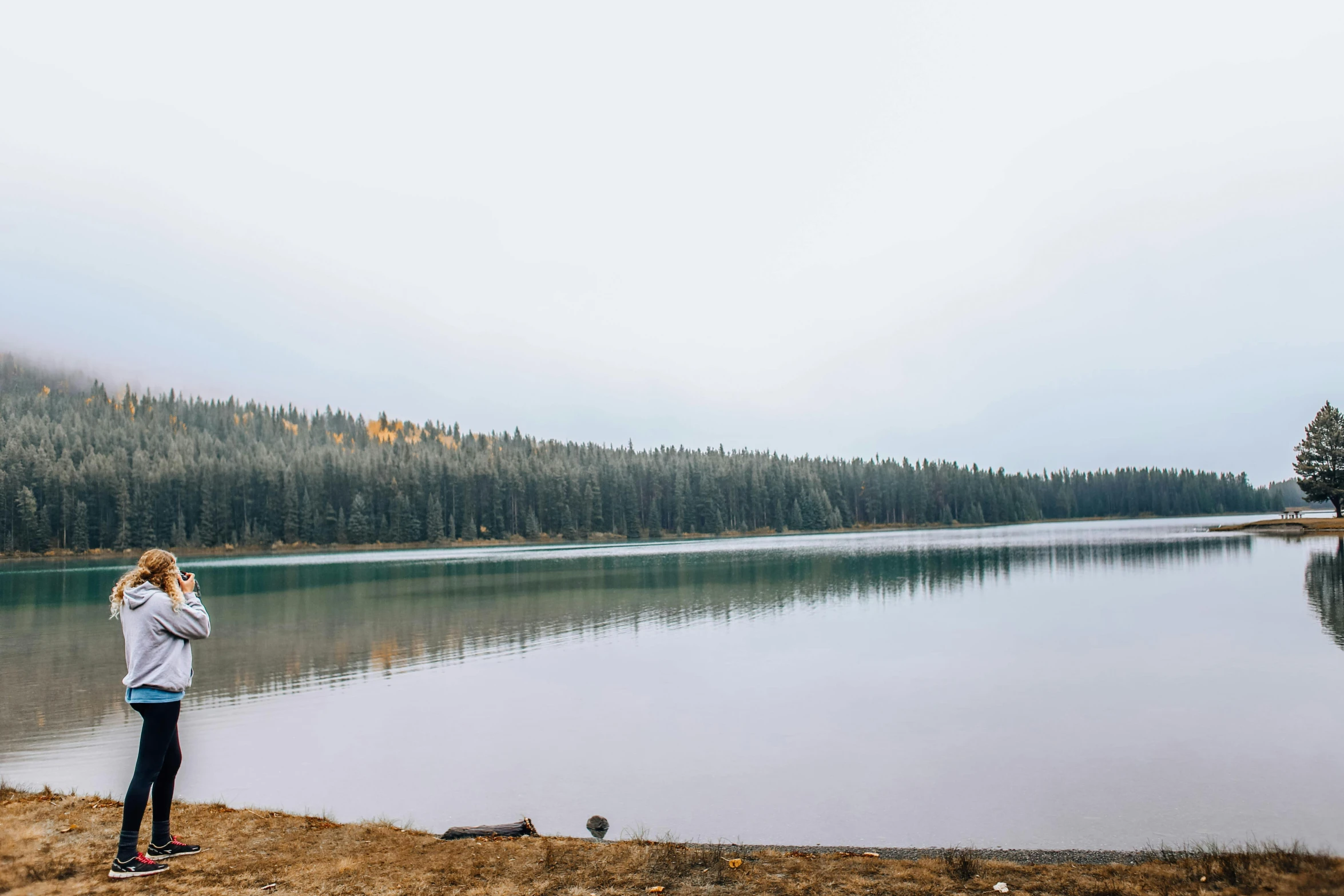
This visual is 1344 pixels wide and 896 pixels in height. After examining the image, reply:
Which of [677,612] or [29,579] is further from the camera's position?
[29,579]

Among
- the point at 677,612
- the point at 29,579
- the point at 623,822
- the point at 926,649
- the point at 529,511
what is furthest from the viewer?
the point at 529,511

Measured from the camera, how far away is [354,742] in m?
14.3

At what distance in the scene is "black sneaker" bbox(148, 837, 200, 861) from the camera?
7.36 metres

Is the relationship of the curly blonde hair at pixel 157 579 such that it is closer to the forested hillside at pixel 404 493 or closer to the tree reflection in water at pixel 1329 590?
the tree reflection in water at pixel 1329 590

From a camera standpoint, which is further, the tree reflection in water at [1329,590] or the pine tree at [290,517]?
the pine tree at [290,517]

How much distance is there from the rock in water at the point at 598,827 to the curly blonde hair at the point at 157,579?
5122mm

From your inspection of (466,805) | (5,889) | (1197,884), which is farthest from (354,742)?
(1197,884)

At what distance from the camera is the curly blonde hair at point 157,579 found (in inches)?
282

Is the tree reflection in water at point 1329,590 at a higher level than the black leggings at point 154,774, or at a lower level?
lower

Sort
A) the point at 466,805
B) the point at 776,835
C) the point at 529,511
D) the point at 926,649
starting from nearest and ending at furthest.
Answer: the point at 776,835 < the point at 466,805 < the point at 926,649 < the point at 529,511

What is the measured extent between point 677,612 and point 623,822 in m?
20.9

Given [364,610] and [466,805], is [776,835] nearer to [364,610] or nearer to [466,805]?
[466,805]

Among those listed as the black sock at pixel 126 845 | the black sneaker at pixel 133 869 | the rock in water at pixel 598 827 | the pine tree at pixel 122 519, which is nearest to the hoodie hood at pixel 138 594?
the black sock at pixel 126 845

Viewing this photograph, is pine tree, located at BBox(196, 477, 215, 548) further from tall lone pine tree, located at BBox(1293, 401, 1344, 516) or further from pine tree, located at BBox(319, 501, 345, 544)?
tall lone pine tree, located at BBox(1293, 401, 1344, 516)
